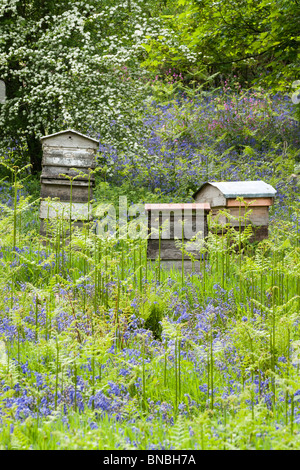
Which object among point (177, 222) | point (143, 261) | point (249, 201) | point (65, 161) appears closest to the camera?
point (143, 261)

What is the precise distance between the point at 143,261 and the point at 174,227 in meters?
0.57

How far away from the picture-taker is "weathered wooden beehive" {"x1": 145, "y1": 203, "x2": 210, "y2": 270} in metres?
5.68

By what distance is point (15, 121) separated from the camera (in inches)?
429

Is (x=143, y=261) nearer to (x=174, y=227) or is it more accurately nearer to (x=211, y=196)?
(x=174, y=227)

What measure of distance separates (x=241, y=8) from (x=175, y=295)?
26.1 ft

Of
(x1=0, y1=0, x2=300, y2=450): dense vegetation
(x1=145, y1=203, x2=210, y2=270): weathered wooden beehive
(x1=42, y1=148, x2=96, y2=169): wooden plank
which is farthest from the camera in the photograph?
(x1=42, y1=148, x2=96, y2=169): wooden plank

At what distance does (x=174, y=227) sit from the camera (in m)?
5.77

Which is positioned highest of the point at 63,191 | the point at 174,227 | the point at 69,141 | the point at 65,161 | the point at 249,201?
the point at 69,141

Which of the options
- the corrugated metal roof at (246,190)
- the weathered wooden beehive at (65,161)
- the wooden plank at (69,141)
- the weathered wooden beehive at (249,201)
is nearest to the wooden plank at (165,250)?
the weathered wooden beehive at (249,201)

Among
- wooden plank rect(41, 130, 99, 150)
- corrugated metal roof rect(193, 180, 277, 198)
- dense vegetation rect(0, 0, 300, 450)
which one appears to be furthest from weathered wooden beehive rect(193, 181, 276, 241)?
wooden plank rect(41, 130, 99, 150)

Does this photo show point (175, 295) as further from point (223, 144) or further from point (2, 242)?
point (223, 144)

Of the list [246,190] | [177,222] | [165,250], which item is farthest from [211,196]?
[165,250]

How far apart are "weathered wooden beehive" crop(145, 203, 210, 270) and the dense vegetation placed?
31 cm

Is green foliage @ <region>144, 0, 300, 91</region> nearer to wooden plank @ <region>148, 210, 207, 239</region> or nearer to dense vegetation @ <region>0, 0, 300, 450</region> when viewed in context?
dense vegetation @ <region>0, 0, 300, 450</region>
